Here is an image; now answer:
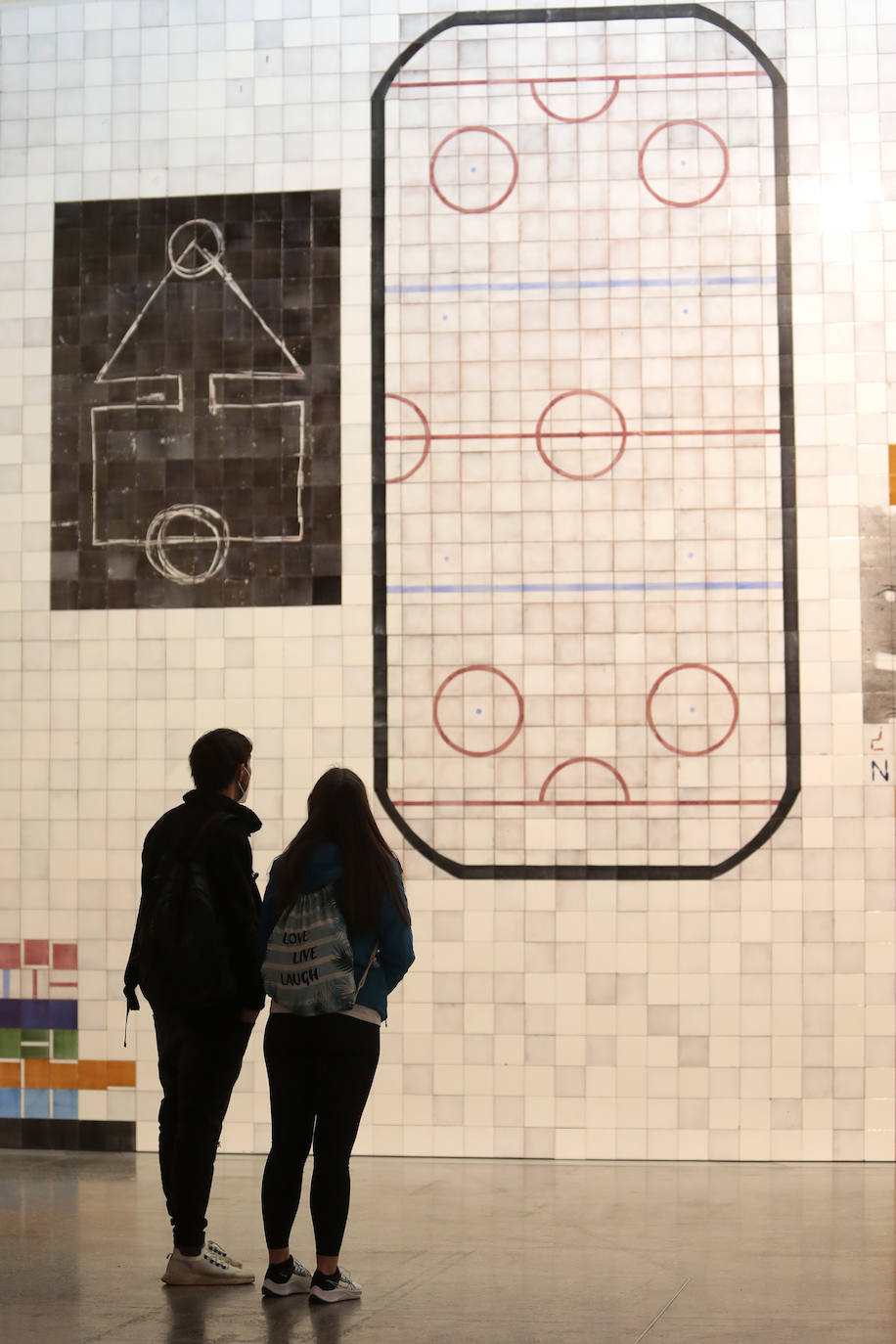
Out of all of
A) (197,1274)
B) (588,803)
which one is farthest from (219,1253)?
(588,803)

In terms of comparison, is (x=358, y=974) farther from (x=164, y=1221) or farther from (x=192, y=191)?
(x=192, y=191)

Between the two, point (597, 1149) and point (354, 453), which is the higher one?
point (354, 453)

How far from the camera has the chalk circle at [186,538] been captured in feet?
15.9

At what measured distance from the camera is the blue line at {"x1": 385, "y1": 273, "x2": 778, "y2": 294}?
187 inches

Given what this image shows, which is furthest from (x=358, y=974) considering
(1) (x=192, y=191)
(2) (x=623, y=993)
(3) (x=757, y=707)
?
(1) (x=192, y=191)

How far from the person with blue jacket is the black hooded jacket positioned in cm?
9

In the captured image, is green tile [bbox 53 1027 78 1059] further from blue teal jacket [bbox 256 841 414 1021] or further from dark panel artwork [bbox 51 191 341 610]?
blue teal jacket [bbox 256 841 414 1021]

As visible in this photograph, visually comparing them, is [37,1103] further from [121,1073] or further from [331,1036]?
[331,1036]

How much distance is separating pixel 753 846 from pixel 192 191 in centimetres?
290

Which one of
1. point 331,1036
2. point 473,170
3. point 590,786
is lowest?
point 331,1036

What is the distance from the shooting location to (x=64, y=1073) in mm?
4785

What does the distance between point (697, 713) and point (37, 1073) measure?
8.18 ft

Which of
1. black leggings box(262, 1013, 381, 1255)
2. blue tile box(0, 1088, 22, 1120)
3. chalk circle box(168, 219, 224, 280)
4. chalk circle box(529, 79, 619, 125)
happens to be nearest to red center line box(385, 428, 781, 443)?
chalk circle box(168, 219, 224, 280)

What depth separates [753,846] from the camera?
4.62 metres
